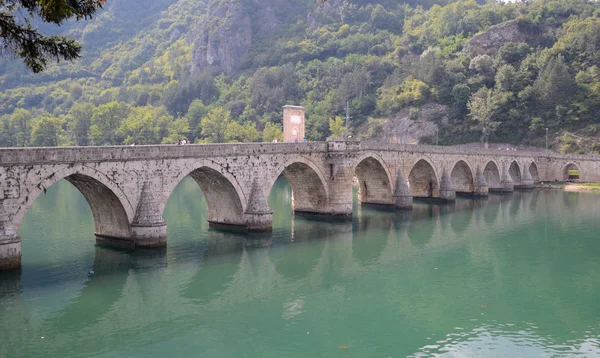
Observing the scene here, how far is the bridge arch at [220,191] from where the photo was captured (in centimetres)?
3253

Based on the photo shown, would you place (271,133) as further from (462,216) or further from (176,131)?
(462,216)

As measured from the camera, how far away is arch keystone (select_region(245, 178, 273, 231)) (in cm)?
3459

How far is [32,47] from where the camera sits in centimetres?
1362

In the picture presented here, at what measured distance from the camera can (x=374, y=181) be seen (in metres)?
48.8

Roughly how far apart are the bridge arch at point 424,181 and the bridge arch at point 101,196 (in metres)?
30.7

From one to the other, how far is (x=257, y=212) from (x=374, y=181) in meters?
16.7

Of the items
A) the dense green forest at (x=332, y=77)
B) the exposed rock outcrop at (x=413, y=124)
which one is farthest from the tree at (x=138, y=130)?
the exposed rock outcrop at (x=413, y=124)

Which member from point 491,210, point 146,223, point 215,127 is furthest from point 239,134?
point 146,223

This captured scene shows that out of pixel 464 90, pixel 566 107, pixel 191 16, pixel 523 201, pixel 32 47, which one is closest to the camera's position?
pixel 32 47

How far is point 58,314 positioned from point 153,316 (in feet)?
10.7

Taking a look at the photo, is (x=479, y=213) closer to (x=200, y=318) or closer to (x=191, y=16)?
(x=200, y=318)

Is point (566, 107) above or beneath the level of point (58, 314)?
above

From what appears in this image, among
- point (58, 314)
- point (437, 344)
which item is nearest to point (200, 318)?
point (58, 314)

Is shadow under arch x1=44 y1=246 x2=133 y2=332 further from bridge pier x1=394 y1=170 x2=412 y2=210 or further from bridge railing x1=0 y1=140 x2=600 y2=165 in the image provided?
bridge pier x1=394 y1=170 x2=412 y2=210
